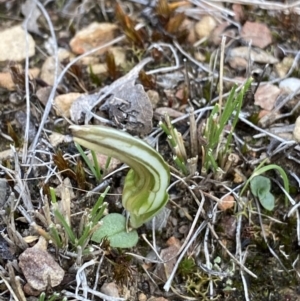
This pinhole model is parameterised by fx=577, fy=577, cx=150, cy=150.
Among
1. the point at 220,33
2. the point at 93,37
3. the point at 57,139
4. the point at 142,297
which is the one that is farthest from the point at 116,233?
the point at 220,33

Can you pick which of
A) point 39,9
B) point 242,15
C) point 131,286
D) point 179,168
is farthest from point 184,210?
point 39,9

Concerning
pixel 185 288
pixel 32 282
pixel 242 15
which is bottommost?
pixel 185 288

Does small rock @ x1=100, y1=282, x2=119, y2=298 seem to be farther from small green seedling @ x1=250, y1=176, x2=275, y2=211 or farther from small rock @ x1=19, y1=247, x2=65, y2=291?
small green seedling @ x1=250, y1=176, x2=275, y2=211

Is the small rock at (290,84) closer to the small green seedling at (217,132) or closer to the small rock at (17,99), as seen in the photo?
the small green seedling at (217,132)

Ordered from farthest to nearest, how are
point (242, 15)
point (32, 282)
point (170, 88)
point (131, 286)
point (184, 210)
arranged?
point (242, 15) < point (170, 88) < point (184, 210) < point (131, 286) < point (32, 282)

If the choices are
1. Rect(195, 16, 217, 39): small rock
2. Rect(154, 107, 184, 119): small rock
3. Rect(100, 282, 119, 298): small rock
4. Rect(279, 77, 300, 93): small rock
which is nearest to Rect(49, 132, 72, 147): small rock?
Rect(154, 107, 184, 119): small rock

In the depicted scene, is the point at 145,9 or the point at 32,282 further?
the point at 145,9

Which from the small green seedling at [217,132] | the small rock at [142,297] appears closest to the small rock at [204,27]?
the small green seedling at [217,132]

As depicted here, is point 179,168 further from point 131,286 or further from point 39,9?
point 39,9
